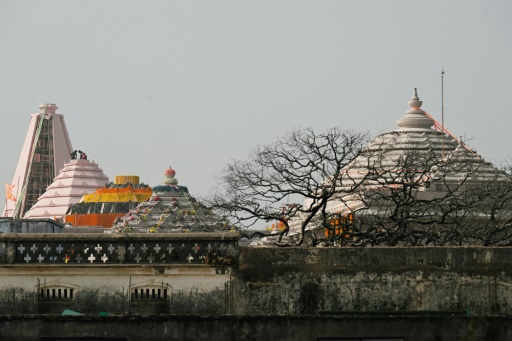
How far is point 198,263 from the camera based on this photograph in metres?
27.8

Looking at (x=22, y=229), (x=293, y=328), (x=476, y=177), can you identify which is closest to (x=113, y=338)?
(x=293, y=328)

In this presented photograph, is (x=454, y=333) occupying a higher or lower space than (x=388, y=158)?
lower

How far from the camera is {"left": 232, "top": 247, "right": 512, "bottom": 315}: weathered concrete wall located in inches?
1086

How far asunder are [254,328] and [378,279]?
2.88m

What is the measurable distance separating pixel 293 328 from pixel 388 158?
67343mm

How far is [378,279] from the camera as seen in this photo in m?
27.6

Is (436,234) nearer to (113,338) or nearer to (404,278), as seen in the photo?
(404,278)

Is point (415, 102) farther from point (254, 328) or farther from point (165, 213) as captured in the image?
point (254, 328)

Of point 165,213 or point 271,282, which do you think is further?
point 165,213

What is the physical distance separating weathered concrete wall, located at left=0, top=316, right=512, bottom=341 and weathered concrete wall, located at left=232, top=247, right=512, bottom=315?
2.03 metres

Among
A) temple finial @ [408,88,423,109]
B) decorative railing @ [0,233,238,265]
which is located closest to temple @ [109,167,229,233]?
temple finial @ [408,88,423,109]

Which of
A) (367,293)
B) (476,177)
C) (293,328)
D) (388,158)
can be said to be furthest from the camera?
(388,158)

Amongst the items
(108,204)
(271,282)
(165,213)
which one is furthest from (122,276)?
(108,204)

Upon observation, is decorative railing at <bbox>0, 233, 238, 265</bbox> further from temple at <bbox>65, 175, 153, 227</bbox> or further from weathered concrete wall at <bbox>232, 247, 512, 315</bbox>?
temple at <bbox>65, 175, 153, 227</bbox>
